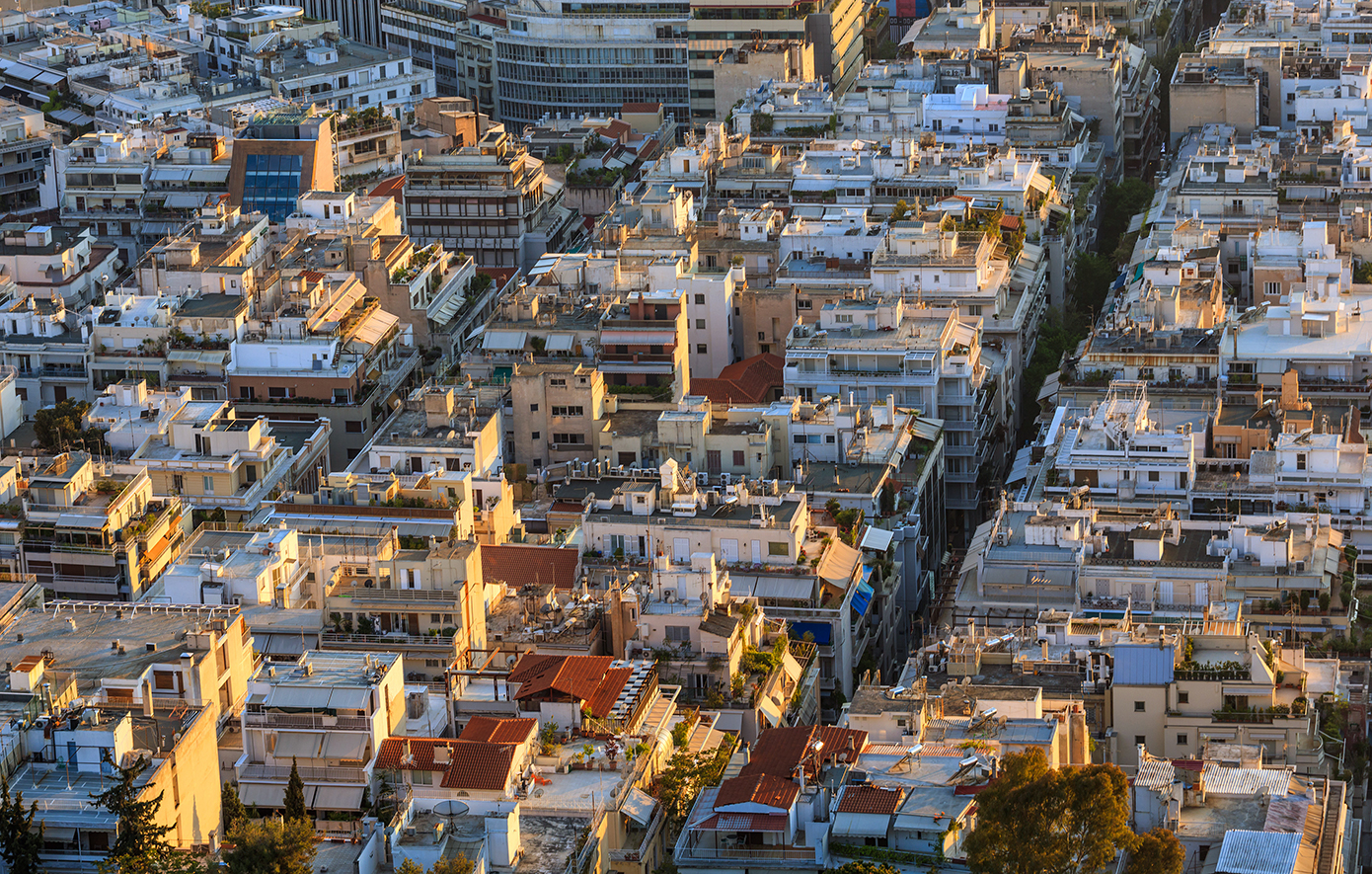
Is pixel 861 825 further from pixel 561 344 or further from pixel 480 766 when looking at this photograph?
pixel 561 344

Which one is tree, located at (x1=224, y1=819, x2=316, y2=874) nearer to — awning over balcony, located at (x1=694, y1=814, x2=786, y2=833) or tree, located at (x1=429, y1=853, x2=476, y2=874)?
tree, located at (x1=429, y1=853, x2=476, y2=874)

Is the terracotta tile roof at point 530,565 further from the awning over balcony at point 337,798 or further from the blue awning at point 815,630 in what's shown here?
the awning over balcony at point 337,798

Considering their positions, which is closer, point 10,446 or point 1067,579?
point 1067,579

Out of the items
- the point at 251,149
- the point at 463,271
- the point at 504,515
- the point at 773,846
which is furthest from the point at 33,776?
the point at 251,149

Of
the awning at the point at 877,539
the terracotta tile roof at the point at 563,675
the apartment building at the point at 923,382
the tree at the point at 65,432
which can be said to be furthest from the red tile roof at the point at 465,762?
the apartment building at the point at 923,382

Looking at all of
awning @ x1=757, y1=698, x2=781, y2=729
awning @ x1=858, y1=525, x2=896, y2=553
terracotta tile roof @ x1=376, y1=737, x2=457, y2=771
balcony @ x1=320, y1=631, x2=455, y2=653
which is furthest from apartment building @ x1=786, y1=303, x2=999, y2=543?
terracotta tile roof @ x1=376, y1=737, x2=457, y2=771

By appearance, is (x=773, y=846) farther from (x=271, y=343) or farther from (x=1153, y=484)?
(x=271, y=343)
